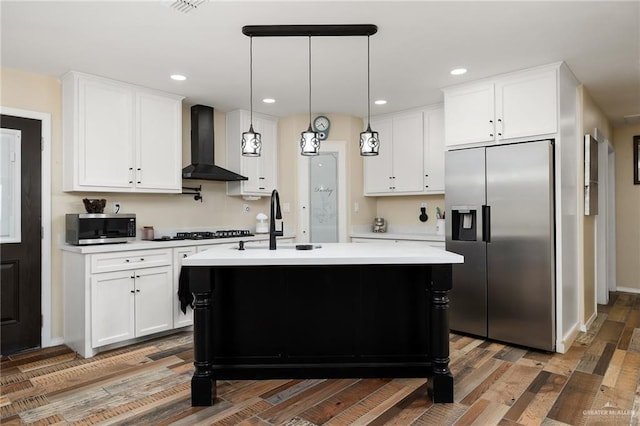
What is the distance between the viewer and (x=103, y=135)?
3.65 m

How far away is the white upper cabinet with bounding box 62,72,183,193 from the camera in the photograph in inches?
139

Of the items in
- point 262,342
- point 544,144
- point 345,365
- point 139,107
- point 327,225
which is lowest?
point 345,365

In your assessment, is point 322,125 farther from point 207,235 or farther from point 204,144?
point 207,235

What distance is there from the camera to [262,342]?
2.72 m

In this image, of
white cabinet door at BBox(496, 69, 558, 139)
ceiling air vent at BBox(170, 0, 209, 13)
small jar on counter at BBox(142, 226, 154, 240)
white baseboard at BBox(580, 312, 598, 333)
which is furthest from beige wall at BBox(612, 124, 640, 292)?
small jar on counter at BBox(142, 226, 154, 240)

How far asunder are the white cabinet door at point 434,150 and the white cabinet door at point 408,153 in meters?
0.06

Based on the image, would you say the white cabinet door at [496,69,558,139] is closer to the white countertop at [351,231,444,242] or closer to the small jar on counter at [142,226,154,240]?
the white countertop at [351,231,444,242]

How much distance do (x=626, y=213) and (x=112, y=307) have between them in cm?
636

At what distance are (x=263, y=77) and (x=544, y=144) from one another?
8.16 feet

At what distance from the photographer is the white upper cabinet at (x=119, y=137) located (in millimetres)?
3520

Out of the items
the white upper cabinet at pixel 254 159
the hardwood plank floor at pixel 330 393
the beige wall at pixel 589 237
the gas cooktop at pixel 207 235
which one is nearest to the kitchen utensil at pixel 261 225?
the gas cooktop at pixel 207 235

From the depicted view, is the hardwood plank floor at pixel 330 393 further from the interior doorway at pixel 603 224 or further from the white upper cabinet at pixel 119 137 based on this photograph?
the interior doorway at pixel 603 224

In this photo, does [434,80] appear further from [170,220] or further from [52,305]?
[52,305]

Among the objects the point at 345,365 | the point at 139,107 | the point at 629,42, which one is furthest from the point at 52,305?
the point at 629,42
